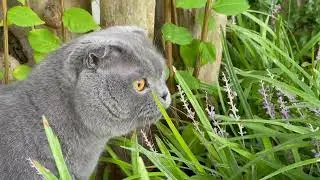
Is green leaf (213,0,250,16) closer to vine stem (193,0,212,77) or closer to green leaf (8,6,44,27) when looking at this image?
vine stem (193,0,212,77)

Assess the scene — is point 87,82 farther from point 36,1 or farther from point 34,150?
point 36,1

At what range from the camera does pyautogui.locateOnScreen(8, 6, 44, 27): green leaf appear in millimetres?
2850

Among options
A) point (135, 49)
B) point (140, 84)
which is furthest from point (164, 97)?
point (135, 49)

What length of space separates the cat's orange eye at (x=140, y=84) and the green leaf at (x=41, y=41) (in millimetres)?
578

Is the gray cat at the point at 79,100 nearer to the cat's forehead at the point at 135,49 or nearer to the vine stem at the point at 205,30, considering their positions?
the cat's forehead at the point at 135,49

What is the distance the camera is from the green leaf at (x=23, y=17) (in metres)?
2.85

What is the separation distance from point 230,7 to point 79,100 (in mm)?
859

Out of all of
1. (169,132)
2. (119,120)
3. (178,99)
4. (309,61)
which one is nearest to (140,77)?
(119,120)

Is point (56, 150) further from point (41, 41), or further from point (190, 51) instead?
point (190, 51)

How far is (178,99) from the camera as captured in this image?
3.33 metres

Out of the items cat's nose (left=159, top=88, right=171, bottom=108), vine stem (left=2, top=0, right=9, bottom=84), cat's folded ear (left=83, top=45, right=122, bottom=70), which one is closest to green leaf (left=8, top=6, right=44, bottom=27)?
vine stem (left=2, top=0, right=9, bottom=84)

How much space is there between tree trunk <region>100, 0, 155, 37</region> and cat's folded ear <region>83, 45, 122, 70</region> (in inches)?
21.6

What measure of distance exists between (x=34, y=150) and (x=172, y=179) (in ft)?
1.78

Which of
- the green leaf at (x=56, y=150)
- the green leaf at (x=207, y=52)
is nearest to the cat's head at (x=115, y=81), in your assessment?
the green leaf at (x=56, y=150)
